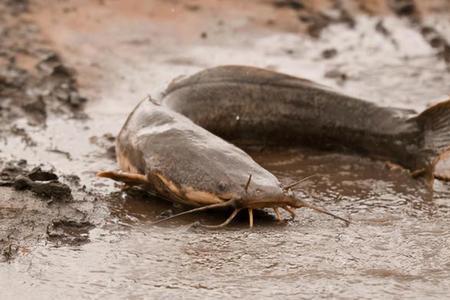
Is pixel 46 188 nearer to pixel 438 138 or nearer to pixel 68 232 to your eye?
pixel 68 232

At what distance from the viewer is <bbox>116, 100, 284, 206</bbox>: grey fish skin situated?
17.4ft

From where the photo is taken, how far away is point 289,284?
473cm

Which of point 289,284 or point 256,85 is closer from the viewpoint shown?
point 289,284

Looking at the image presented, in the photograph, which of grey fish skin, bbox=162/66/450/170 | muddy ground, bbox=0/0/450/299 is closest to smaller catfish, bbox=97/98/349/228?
muddy ground, bbox=0/0/450/299

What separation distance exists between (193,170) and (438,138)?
1606mm

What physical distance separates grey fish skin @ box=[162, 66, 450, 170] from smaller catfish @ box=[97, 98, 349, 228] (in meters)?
0.59

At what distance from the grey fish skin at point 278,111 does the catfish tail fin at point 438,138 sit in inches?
10.0

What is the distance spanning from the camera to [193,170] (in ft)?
17.8

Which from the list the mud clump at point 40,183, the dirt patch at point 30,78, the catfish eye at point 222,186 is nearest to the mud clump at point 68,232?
the mud clump at point 40,183

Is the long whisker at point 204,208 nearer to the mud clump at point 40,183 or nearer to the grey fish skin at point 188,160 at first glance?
the grey fish skin at point 188,160

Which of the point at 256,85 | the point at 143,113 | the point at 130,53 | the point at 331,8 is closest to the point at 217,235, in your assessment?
the point at 143,113

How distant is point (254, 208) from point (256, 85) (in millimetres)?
1702

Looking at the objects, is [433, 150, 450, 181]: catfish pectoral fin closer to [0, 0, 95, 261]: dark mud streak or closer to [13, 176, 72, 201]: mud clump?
[0, 0, 95, 261]: dark mud streak

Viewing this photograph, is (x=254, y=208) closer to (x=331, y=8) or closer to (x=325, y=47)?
(x=325, y=47)
